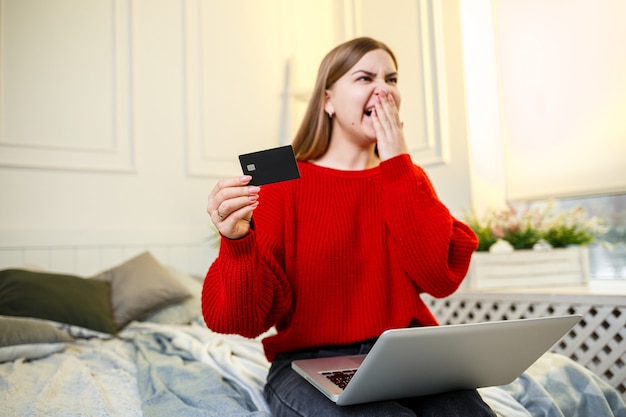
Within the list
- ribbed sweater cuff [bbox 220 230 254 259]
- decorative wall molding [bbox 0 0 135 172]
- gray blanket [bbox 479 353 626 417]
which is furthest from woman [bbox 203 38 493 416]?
decorative wall molding [bbox 0 0 135 172]

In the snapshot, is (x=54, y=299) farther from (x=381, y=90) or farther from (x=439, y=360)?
(x=439, y=360)

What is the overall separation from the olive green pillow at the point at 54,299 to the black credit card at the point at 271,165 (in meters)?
1.36

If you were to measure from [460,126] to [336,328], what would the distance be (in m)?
1.68

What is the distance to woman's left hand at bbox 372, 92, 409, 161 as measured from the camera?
4.33ft

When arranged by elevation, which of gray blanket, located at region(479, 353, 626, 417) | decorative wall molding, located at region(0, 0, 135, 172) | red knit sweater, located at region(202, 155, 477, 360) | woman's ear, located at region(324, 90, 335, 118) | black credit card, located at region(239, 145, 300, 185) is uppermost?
decorative wall molding, located at region(0, 0, 135, 172)

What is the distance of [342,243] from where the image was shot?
4.25 feet

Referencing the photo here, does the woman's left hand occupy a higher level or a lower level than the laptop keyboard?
higher

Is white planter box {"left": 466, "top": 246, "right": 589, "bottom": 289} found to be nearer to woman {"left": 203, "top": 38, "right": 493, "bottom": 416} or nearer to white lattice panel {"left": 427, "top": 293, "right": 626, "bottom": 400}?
white lattice panel {"left": 427, "top": 293, "right": 626, "bottom": 400}

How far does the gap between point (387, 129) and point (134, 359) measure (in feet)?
3.46

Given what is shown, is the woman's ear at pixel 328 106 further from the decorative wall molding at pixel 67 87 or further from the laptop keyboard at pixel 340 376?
the decorative wall molding at pixel 67 87

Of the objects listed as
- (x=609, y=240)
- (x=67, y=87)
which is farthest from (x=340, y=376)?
(x=67, y=87)

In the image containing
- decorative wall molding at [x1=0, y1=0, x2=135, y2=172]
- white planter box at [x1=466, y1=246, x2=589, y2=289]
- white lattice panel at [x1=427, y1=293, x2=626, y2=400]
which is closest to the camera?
white lattice panel at [x1=427, y1=293, x2=626, y2=400]

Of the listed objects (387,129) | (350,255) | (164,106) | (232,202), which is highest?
(164,106)

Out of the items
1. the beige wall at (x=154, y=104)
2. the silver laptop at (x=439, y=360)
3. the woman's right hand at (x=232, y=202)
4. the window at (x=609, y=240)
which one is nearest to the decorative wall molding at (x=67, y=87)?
the beige wall at (x=154, y=104)
